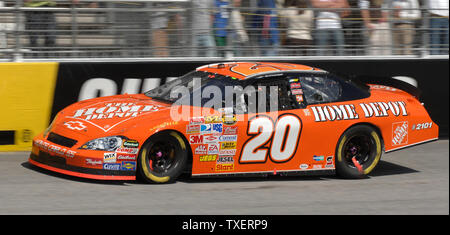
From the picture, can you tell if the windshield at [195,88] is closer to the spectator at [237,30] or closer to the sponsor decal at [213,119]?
the sponsor decal at [213,119]

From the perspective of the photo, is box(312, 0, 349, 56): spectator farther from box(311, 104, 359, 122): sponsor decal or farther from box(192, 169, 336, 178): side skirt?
box(192, 169, 336, 178): side skirt

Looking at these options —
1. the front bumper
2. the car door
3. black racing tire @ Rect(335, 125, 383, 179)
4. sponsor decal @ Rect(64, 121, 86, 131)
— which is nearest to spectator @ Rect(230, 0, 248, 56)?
the car door

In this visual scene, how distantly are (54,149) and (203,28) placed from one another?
3.72 m

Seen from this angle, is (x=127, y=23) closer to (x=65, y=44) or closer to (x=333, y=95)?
(x=65, y=44)

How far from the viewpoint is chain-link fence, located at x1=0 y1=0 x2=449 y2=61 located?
927cm

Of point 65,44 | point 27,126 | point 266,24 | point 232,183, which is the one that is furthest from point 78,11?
point 232,183

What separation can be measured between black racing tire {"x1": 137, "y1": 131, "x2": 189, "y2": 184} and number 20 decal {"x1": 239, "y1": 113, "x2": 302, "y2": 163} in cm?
73

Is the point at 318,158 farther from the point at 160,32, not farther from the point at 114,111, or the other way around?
the point at 160,32

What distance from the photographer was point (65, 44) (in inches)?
369

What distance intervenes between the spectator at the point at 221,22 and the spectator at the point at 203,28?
8 centimetres

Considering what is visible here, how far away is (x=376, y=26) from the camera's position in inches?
432

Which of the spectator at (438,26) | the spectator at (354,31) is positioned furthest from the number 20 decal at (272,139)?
the spectator at (438,26)

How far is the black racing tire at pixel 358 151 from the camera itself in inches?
320
